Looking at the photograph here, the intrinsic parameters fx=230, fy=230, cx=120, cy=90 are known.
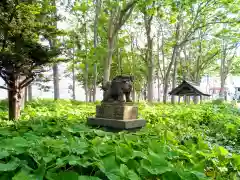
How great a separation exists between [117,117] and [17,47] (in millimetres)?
3056

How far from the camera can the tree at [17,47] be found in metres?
→ 5.44

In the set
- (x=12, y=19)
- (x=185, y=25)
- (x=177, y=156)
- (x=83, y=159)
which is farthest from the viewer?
(x=185, y=25)

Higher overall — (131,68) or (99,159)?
(131,68)

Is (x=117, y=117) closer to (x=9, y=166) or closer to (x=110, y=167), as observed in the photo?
(x=110, y=167)

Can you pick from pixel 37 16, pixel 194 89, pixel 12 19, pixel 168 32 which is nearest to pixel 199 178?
pixel 12 19

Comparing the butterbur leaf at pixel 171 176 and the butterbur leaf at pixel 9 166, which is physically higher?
the butterbur leaf at pixel 9 166

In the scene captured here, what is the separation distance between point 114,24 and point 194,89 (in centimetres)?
576

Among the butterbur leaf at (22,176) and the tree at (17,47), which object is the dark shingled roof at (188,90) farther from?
the butterbur leaf at (22,176)

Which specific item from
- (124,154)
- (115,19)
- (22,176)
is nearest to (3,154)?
(22,176)

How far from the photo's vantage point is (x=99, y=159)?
1.66m

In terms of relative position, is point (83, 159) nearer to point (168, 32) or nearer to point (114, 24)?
point (114, 24)

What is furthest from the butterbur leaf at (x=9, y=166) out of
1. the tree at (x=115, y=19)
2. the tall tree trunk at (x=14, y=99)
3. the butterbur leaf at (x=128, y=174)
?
the tree at (x=115, y=19)

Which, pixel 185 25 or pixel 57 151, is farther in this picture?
pixel 185 25

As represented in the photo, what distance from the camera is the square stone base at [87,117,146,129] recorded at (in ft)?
14.5
